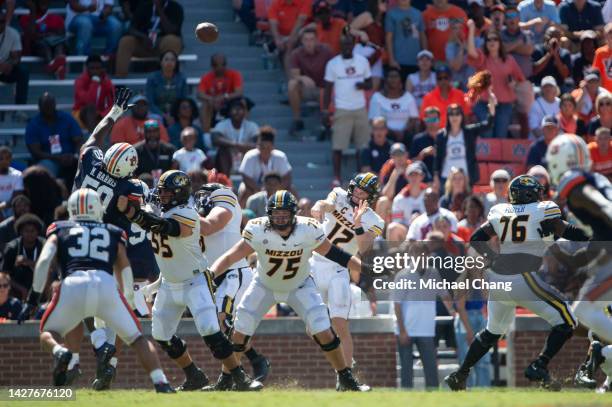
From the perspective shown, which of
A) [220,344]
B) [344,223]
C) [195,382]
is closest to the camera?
[220,344]

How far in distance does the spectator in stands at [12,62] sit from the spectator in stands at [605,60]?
8.43 m

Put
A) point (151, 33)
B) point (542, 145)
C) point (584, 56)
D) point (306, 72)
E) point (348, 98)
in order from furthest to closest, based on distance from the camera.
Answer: point (584, 56), point (151, 33), point (306, 72), point (348, 98), point (542, 145)

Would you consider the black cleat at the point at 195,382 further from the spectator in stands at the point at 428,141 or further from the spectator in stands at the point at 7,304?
the spectator in stands at the point at 428,141

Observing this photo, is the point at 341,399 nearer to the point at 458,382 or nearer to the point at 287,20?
the point at 458,382

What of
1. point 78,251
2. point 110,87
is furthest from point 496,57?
point 78,251

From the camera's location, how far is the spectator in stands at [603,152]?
57.8ft

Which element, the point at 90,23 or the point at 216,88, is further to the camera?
the point at 90,23

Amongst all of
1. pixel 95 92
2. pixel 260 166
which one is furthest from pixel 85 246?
pixel 95 92

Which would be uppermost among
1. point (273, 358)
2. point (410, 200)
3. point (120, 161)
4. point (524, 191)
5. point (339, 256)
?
point (524, 191)

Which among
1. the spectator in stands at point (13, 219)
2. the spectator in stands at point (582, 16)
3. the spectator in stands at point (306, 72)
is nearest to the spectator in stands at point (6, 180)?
the spectator in stands at point (13, 219)

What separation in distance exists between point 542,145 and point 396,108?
2.17 m

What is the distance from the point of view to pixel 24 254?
1642 centimetres

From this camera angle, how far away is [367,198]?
14.2 metres

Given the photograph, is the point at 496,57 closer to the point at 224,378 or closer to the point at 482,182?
the point at 482,182
